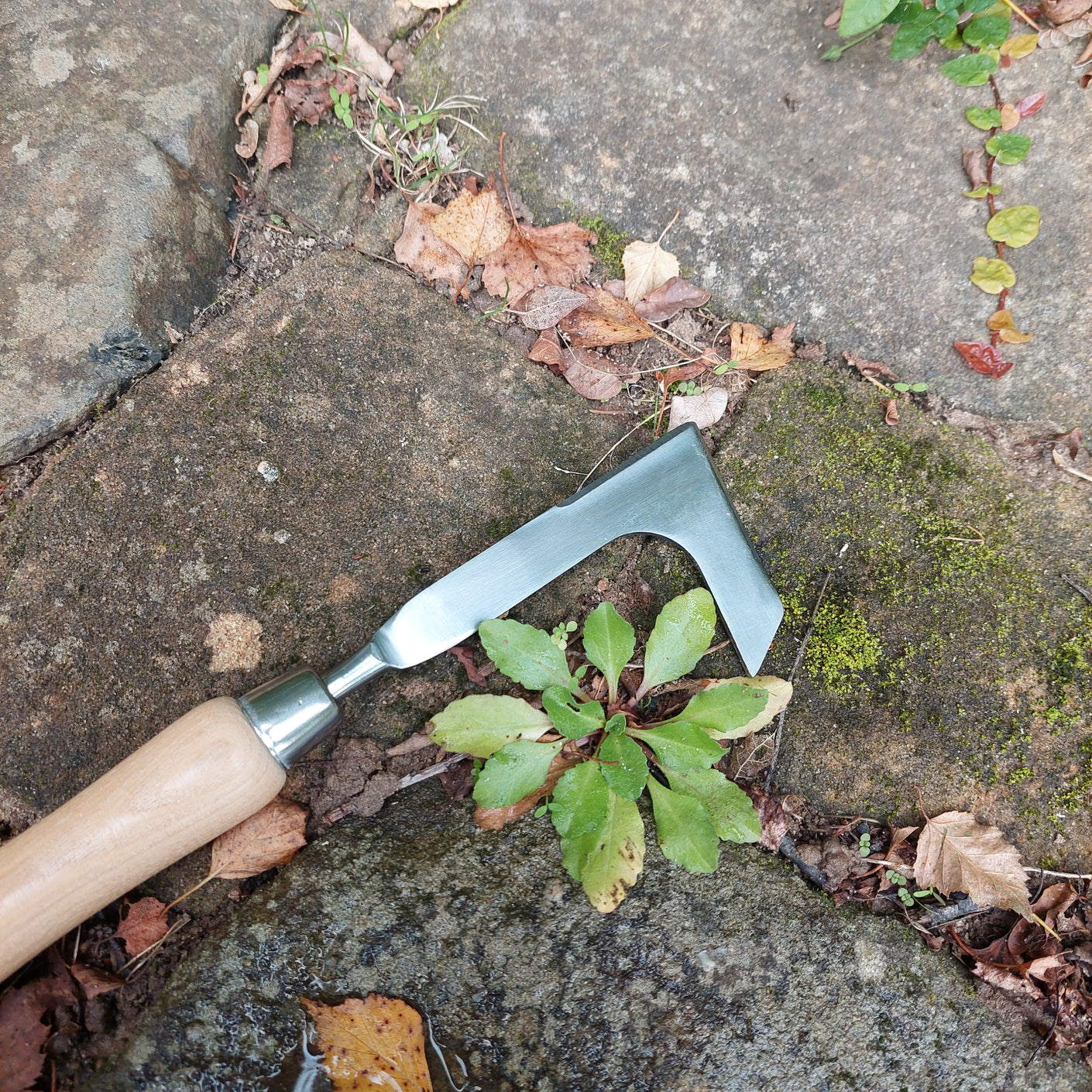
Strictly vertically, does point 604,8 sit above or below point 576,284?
above

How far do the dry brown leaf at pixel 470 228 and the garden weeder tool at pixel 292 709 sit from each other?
0.83 metres

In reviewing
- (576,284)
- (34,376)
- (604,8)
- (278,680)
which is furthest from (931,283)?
(34,376)

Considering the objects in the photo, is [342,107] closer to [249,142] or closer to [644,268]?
[249,142]

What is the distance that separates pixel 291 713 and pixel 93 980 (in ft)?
2.73

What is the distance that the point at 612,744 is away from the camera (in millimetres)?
1862

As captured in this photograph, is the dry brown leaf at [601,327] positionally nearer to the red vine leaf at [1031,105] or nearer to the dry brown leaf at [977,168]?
the dry brown leaf at [977,168]

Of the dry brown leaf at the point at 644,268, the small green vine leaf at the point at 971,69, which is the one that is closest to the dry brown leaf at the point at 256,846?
the dry brown leaf at the point at 644,268

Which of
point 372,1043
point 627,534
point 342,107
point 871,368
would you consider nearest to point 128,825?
point 372,1043

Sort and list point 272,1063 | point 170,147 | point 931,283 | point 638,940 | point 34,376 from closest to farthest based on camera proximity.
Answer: point 272,1063 < point 638,940 < point 34,376 < point 170,147 < point 931,283

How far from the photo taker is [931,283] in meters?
2.26

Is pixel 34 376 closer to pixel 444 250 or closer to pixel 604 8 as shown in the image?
pixel 444 250

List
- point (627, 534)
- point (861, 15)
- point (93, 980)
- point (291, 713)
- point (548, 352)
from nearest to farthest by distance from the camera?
point (291, 713) → point (93, 980) → point (627, 534) → point (861, 15) → point (548, 352)

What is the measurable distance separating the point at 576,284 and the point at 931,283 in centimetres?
108

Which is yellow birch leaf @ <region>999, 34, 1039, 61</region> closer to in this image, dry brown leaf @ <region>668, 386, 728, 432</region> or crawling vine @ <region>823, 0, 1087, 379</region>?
crawling vine @ <region>823, 0, 1087, 379</region>
